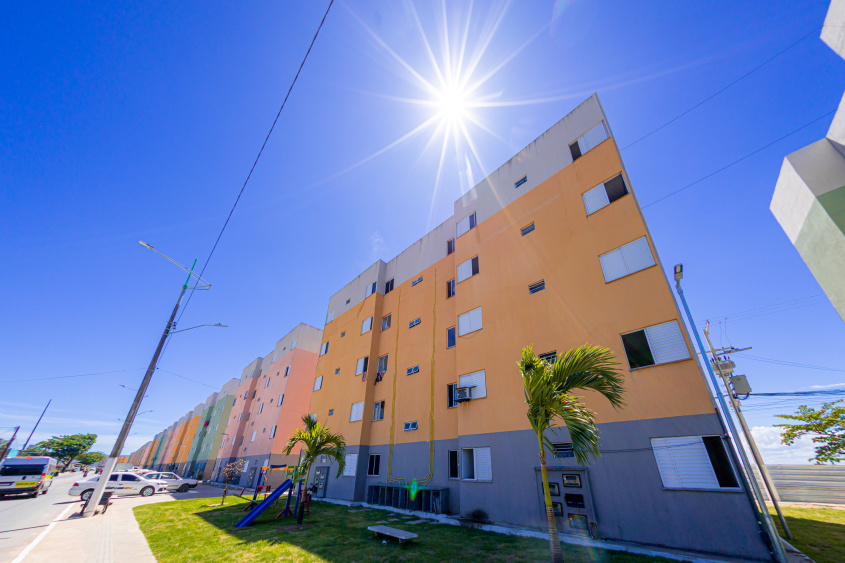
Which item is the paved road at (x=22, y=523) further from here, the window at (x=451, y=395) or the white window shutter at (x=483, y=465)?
the window at (x=451, y=395)

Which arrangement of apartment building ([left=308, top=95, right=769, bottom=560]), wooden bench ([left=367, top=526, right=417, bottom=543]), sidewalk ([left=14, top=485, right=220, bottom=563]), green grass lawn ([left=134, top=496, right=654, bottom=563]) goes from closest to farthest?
sidewalk ([left=14, top=485, right=220, bottom=563]), green grass lawn ([left=134, top=496, right=654, bottom=563]), apartment building ([left=308, top=95, right=769, bottom=560]), wooden bench ([left=367, top=526, right=417, bottom=543])

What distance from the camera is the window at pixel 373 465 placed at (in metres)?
20.6

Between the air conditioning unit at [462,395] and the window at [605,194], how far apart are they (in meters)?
10.2

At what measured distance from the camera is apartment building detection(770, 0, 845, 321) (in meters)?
10.5

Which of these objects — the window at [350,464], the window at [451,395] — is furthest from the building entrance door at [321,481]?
the window at [451,395]

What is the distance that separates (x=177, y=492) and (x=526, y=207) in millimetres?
39482

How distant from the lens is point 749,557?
7.52 metres

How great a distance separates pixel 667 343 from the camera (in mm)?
10156

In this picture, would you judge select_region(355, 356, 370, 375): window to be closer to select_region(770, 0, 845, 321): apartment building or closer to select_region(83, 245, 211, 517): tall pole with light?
select_region(83, 245, 211, 517): tall pole with light

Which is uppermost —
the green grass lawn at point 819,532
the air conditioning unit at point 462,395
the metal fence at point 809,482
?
the air conditioning unit at point 462,395

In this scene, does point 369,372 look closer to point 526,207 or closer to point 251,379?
point 526,207

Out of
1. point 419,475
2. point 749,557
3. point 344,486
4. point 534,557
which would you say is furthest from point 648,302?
point 344,486

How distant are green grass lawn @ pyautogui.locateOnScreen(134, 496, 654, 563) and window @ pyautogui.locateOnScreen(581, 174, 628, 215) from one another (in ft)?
39.6

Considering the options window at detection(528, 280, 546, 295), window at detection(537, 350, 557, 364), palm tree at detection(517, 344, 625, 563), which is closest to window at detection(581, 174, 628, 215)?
window at detection(528, 280, 546, 295)
